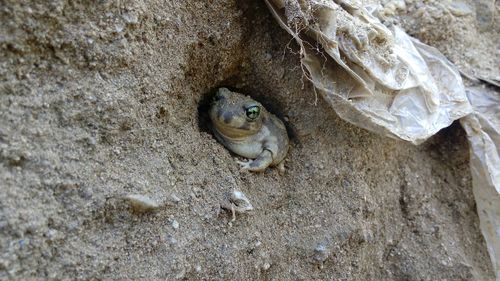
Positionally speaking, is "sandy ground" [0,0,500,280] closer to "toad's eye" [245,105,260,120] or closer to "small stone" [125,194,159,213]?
"small stone" [125,194,159,213]

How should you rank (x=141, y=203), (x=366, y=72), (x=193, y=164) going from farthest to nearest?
1. (x=366, y=72)
2. (x=193, y=164)
3. (x=141, y=203)

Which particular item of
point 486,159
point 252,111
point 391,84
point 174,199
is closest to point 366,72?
point 391,84

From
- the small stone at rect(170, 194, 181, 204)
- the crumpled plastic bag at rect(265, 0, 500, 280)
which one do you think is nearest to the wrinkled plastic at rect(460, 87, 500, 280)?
the crumpled plastic bag at rect(265, 0, 500, 280)

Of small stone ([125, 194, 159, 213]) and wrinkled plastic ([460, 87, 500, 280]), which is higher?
small stone ([125, 194, 159, 213])

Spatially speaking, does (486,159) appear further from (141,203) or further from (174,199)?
(141,203)

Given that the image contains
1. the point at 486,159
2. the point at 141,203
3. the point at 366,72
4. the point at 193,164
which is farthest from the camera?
the point at 486,159

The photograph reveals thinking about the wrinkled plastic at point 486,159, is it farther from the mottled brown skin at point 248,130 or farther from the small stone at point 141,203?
the small stone at point 141,203
